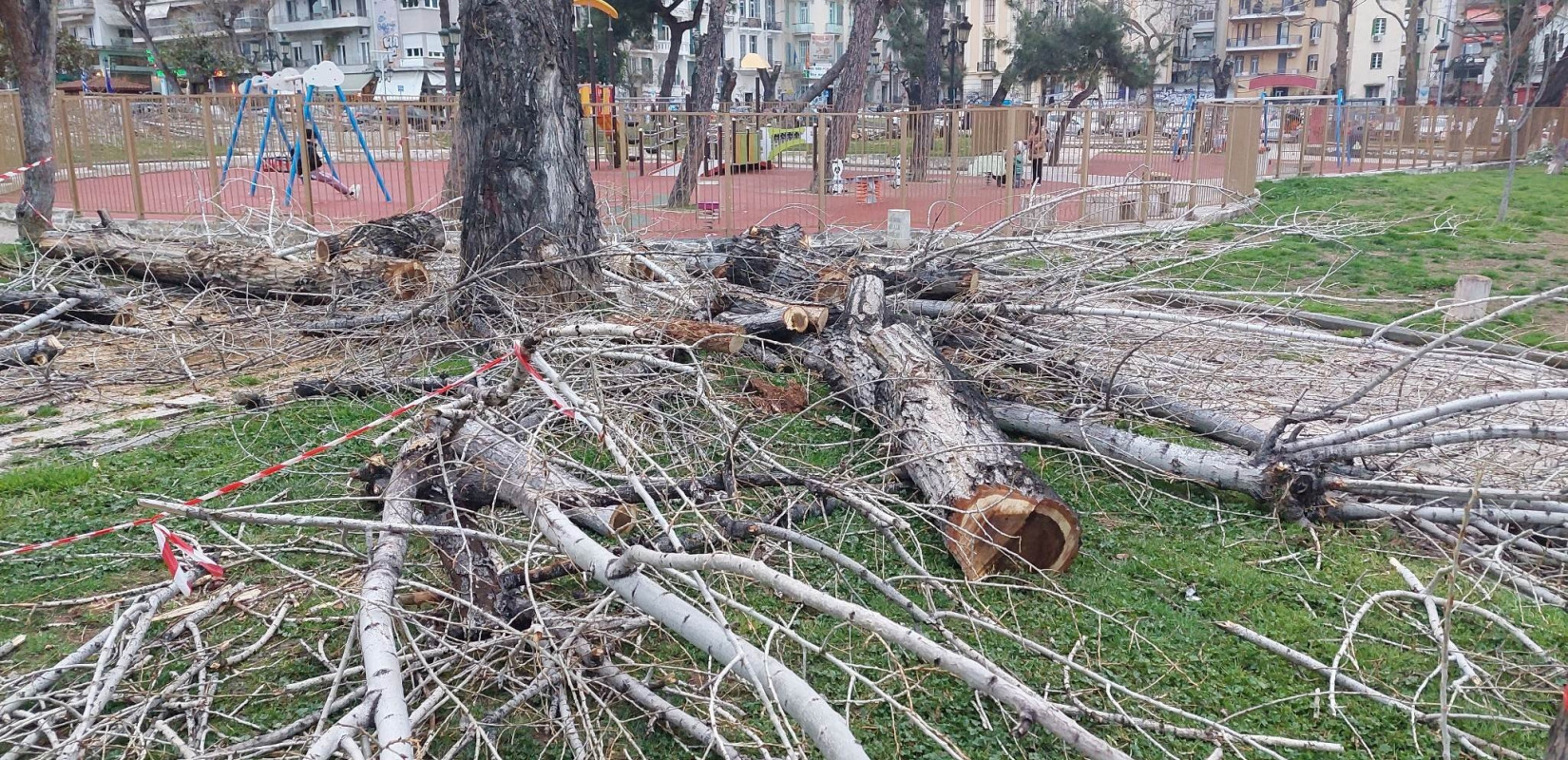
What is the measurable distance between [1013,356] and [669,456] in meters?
2.18

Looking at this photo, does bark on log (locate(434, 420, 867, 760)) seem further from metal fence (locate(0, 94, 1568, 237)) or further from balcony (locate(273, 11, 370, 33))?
balcony (locate(273, 11, 370, 33))

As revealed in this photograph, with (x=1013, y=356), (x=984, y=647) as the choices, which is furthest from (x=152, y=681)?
(x=1013, y=356)

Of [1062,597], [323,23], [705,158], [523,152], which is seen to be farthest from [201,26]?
[1062,597]

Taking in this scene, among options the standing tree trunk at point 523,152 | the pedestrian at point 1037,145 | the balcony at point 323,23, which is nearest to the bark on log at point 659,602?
the standing tree trunk at point 523,152

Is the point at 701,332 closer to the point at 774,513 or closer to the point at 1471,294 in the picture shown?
the point at 774,513

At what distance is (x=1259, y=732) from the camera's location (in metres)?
3.31

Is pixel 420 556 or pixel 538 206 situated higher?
pixel 538 206

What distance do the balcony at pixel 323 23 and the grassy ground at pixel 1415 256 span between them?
5808cm

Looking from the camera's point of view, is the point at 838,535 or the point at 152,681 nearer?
the point at 152,681

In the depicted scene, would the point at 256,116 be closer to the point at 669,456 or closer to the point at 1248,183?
the point at 669,456

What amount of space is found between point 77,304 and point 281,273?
4.44 feet

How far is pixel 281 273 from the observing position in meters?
8.05

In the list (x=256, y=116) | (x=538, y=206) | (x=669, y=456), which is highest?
(x=256, y=116)

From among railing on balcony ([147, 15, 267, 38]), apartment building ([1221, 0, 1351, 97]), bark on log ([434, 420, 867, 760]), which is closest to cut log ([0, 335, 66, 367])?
bark on log ([434, 420, 867, 760])
